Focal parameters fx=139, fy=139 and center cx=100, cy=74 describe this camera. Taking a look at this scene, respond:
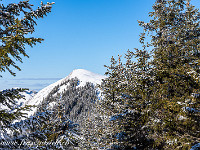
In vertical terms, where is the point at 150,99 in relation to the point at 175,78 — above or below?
below

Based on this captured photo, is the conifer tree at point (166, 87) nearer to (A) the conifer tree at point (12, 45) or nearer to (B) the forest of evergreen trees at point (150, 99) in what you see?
(B) the forest of evergreen trees at point (150, 99)

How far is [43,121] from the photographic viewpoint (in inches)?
163

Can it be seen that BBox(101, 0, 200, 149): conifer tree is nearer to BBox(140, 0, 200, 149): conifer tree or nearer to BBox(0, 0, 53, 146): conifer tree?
BBox(140, 0, 200, 149): conifer tree

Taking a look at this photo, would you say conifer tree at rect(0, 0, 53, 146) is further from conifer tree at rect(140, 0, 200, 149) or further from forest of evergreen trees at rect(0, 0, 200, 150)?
conifer tree at rect(140, 0, 200, 149)

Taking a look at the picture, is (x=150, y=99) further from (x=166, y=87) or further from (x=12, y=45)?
(x=12, y=45)

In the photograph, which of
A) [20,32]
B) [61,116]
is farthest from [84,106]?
[20,32]

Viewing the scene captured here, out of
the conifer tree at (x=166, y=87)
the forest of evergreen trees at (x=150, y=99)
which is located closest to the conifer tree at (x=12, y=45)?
the forest of evergreen trees at (x=150, y=99)

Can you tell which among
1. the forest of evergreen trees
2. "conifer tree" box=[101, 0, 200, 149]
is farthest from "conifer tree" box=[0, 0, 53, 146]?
"conifer tree" box=[101, 0, 200, 149]

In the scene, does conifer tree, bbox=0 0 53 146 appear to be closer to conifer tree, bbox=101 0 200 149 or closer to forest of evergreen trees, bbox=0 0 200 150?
forest of evergreen trees, bbox=0 0 200 150

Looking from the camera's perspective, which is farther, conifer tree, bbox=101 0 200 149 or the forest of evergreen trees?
conifer tree, bbox=101 0 200 149

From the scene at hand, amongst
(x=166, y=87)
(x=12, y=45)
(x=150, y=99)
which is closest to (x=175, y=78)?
(x=166, y=87)

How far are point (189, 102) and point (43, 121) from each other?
17.2 feet

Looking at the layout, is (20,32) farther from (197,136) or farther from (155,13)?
(155,13)

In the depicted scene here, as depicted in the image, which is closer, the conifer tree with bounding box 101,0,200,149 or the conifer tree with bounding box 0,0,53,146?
the conifer tree with bounding box 0,0,53,146
